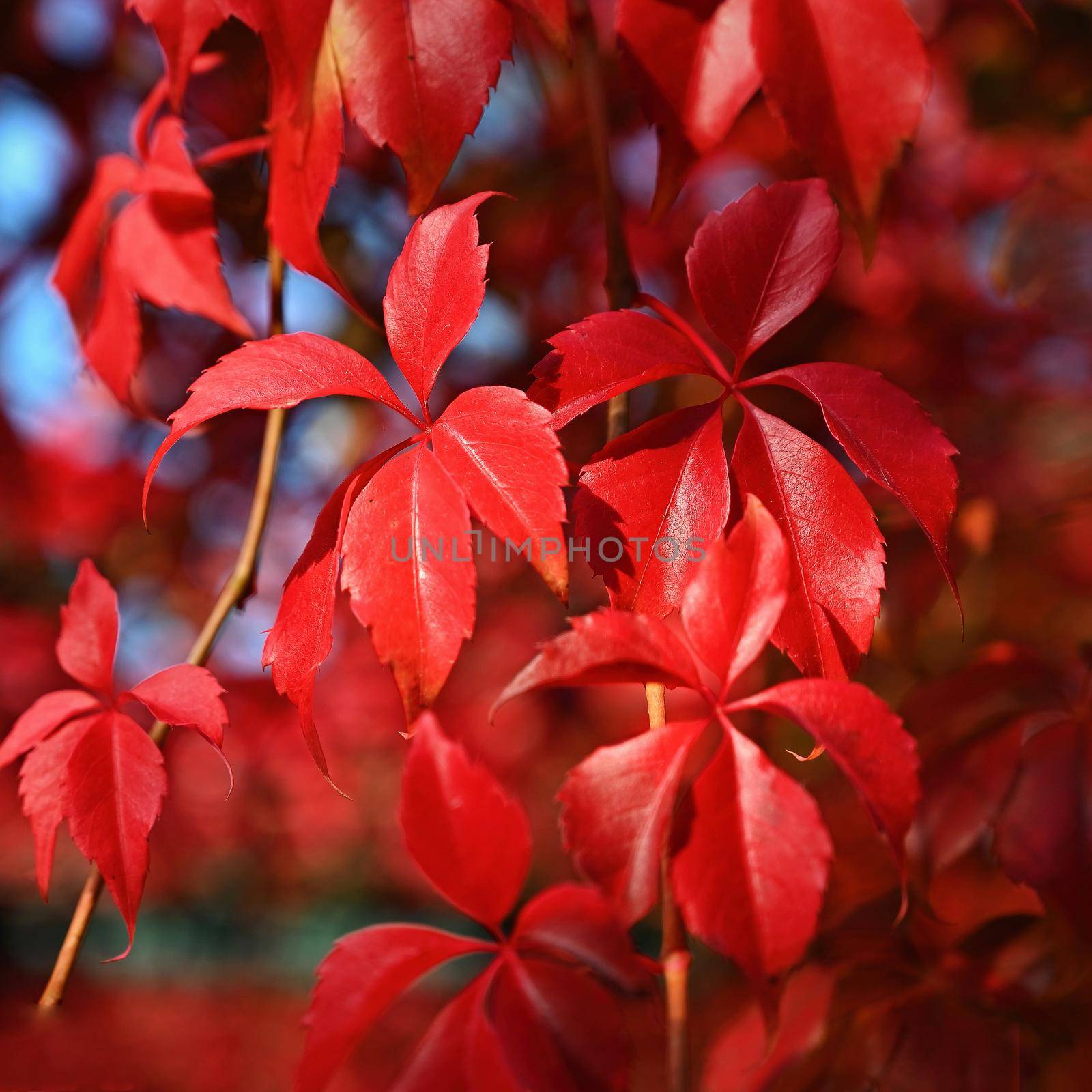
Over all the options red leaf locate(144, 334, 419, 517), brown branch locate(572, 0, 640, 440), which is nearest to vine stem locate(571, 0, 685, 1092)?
brown branch locate(572, 0, 640, 440)

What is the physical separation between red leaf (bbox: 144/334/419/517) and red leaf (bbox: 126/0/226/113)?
0.55 feet

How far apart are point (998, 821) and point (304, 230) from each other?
1.73 ft

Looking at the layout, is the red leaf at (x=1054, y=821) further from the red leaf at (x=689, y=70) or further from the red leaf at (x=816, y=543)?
the red leaf at (x=689, y=70)

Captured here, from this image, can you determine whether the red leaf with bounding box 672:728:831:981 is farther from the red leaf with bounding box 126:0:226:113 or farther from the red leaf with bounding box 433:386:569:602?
the red leaf with bounding box 126:0:226:113

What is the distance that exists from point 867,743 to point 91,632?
15.7 inches

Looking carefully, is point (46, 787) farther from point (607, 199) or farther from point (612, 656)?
point (607, 199)

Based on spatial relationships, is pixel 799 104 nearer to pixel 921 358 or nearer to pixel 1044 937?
pixel 1044 937

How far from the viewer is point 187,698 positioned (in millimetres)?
415

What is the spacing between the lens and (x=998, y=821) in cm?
54

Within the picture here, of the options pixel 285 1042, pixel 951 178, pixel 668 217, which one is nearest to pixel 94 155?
pixel 668 217

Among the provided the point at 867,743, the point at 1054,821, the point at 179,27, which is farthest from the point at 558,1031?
the point at 179,27

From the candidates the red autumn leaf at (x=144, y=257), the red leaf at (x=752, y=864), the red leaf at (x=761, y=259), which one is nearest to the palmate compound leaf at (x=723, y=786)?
the red leaf at (x=752, y=864)

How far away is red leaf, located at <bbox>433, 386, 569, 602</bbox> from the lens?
1.07 ft

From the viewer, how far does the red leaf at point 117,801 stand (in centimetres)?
41
